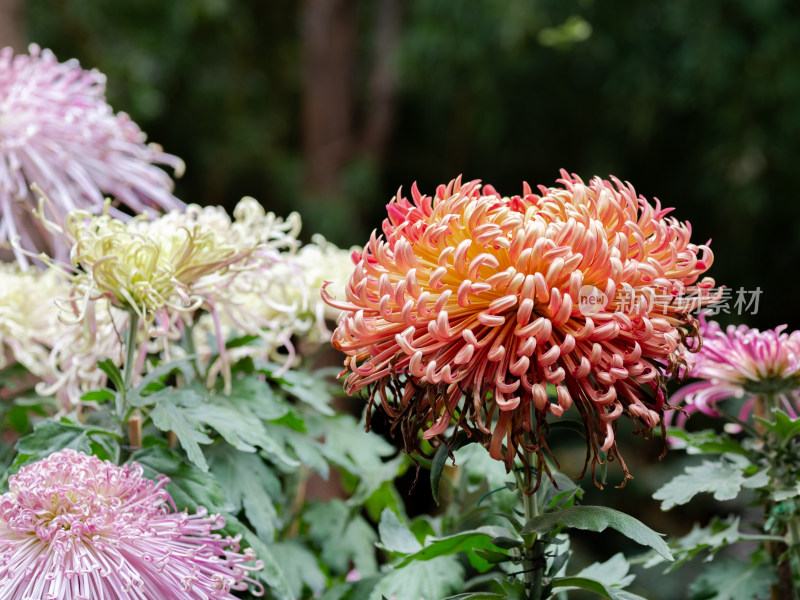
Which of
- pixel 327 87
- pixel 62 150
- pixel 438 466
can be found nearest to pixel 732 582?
pixel 438 466

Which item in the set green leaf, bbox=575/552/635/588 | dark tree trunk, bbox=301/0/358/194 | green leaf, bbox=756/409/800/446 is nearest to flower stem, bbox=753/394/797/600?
green leaf, bbox=756/409/800/446

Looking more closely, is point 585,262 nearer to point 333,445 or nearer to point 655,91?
point 333,445

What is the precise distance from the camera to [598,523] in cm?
42

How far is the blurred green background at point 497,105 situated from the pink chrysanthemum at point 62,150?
1.59m

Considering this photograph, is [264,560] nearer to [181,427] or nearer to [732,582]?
[181,427]

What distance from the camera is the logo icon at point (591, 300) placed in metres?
0.40

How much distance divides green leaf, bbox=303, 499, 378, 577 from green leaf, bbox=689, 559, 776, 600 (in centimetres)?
26

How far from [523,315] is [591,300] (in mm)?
37

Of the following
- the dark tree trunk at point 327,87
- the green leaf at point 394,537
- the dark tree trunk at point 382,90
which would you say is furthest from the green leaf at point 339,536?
the dark tree trunk at point 382,90

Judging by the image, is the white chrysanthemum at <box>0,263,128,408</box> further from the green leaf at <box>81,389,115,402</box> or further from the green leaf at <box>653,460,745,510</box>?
the green leaf at <box>653,460,745,510</box>

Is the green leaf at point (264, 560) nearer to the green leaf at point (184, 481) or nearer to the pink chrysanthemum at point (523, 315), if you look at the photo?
the green leaf at point (184, 481)

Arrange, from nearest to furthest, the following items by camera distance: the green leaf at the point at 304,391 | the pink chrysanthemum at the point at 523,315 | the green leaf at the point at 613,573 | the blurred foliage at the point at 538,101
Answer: the pink chrysanthemum at the point at 523,315 < the green leaf at the point at 613,573 < the green leaf at the point at 304,391 < the blurred foliage at the point at 538,101

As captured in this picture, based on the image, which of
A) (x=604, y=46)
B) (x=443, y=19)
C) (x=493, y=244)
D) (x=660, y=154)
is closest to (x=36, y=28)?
(x=443, y=19)

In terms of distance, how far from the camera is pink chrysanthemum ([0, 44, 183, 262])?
71 centimetres
